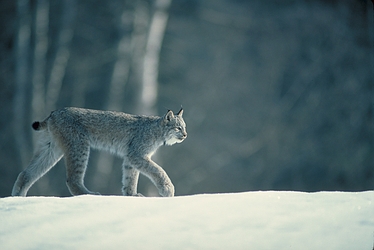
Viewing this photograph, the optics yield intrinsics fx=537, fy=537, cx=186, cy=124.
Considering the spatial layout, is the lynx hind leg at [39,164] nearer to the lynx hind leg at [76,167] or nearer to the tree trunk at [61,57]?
the lynx hind leg at [76,167]

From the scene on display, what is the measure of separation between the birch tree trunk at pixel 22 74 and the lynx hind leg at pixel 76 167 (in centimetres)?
896

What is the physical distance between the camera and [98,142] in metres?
6.78

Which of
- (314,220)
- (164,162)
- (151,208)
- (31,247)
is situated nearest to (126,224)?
(151,208)

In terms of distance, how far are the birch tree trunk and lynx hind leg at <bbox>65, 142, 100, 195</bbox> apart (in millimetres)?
8964

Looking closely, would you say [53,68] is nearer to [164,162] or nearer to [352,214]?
[164,162]

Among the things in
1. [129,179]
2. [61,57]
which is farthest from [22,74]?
[129,179]

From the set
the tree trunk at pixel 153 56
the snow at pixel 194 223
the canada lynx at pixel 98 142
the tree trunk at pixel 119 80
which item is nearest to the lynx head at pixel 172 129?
the canada lynx at pixel 98 142

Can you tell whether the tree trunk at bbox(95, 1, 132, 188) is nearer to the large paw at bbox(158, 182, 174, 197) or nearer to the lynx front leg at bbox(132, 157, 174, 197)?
the lynx front leg at bbox(132, 157, 174, 197)

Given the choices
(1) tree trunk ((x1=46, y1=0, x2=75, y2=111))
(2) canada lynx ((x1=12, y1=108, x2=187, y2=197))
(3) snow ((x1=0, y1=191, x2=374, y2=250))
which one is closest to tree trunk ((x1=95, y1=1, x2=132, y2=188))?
(1) tree trunk ((x1=46, y1=0, x2=75, y2=111))

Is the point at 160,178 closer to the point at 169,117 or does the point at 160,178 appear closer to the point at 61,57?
the point at 169,117

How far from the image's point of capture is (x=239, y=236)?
11.9 ft

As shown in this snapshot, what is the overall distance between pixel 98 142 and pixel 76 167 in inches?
21.3

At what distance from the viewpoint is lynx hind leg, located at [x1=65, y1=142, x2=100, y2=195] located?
248 inches

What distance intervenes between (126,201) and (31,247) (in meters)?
1.15
